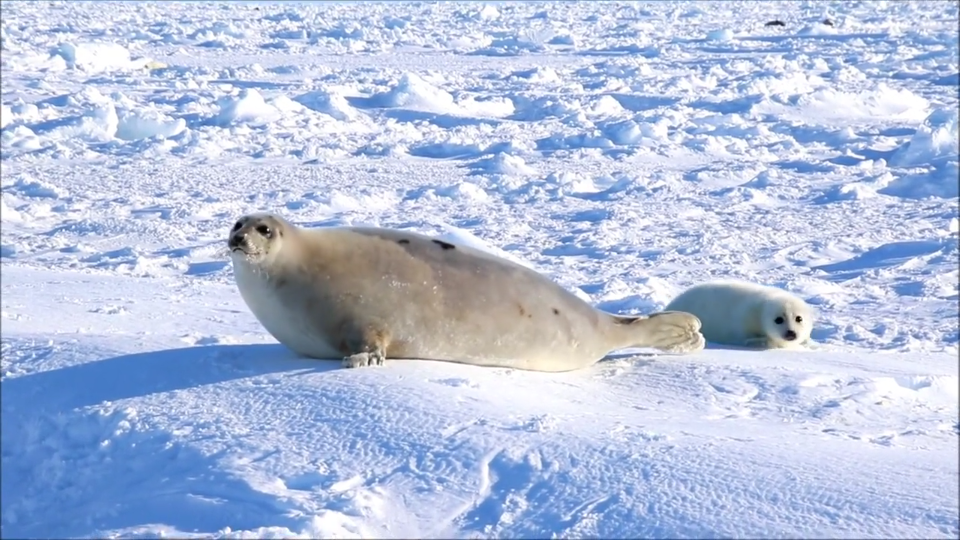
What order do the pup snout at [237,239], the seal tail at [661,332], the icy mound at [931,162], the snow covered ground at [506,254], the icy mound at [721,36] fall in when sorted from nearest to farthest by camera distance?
1. the snow covered ground at [506,254]
2. the pup snout at [237,239]
3. the seal tail at [661,332]
4. the icy mound at [931,162]
5. the icy mound at [721,36]

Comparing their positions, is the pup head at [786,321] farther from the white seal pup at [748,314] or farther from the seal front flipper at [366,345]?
the seal front flipper at [366,345]

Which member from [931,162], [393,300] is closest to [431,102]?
[931,162]

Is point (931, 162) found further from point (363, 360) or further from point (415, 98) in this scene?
point (363, 360)

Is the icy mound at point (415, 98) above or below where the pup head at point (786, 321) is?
below

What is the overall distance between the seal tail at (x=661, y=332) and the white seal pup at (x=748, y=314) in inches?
25.7

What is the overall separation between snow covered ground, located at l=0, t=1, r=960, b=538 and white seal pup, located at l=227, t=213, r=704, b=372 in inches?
5.2

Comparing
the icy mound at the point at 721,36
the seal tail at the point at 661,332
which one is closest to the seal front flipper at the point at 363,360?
the seal tail at the point at 661,332

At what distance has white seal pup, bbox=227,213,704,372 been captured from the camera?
3.12 metres

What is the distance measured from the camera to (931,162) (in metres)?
8.06

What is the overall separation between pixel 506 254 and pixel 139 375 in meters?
3.05

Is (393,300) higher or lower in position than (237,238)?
lower

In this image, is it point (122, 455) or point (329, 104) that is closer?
point (122, 455)

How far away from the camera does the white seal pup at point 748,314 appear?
4215 mm

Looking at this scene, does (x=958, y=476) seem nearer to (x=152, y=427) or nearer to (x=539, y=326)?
(x=539, y=326)
